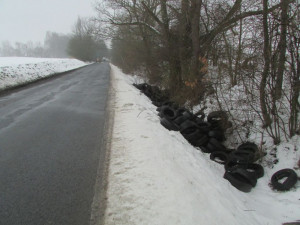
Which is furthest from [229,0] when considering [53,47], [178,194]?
[53,47]

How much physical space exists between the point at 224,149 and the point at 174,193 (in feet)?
11.7

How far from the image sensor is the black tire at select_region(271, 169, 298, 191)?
13.7 feet

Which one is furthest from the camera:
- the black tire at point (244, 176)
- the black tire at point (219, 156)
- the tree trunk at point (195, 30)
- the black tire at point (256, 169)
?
the tree trunk at point (195, 30)

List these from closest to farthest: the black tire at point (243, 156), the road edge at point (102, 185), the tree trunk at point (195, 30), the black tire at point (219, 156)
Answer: the road edge at point (102, 185) → the black tire at point (243, 156) → the black tire at point (219, 156) → the tree trunk at point (195, 30)

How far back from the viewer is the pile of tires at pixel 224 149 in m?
4.42

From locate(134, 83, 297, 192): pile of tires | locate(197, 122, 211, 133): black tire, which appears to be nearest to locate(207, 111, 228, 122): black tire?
locate(134, 83, 297, 192): pile of tires

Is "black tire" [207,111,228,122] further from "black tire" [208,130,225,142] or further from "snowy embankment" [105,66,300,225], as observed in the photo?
"snowy embankment" [105,66,300,225]

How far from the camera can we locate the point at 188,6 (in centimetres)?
1046

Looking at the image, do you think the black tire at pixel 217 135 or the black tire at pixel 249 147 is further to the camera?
the black tire at pixel 217 135

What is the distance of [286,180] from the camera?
4.28m

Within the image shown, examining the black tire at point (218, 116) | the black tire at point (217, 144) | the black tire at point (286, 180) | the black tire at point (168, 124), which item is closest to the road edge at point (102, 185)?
the black tire at point (168, 124)

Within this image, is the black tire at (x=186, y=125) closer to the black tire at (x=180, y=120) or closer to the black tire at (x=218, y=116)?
the black tire at (x=180, y=120)

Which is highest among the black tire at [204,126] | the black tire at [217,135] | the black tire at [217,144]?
the black tire at [204,126]

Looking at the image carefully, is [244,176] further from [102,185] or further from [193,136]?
[102,185]
